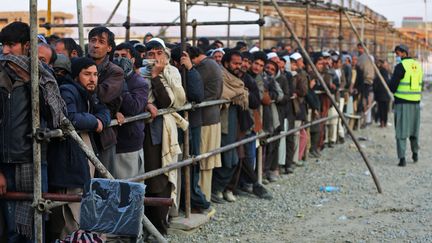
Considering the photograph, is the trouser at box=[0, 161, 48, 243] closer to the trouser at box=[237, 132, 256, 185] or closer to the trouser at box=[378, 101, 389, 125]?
the trouser at box=[237, 132, 256, 185]

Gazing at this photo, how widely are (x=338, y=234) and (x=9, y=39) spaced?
379 centimetres

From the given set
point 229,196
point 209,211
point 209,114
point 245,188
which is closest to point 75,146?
point 209,114

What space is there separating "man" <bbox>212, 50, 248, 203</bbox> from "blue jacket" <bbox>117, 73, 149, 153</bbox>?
1952 mm

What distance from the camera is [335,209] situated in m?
8.04

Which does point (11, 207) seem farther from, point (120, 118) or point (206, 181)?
Result: point (206, 181)

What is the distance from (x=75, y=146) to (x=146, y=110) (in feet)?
4.27

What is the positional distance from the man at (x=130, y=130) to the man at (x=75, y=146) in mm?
523

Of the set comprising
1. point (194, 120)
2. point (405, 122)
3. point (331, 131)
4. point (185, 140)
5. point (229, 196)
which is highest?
point (194, 120)

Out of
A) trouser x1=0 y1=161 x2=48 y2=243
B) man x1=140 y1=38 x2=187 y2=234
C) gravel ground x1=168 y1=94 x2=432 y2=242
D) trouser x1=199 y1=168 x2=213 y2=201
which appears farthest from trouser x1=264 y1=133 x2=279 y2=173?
trouser x1=0 y1=161 x2=48 y2=243

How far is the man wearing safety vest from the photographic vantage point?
11.2 meters

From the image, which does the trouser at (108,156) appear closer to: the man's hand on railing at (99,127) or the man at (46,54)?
the man's hand on railing at (99,127)

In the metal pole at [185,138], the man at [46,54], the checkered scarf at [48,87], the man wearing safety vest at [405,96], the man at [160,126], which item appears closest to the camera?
the checkered scarf at [48,87]

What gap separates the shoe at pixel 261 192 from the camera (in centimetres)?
854

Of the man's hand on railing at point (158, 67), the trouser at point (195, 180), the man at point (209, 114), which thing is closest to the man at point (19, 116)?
the man's hand on railing at point (158, 67)
